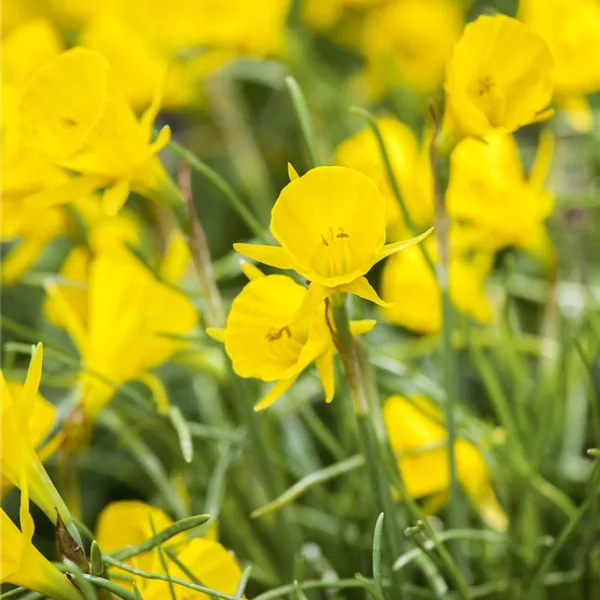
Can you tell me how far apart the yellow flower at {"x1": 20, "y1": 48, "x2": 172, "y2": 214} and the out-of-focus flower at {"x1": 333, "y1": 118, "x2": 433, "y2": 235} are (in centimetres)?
25

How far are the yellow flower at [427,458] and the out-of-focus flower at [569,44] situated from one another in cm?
24

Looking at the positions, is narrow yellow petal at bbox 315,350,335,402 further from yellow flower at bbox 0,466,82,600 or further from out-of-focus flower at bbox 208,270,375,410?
yellow flower at bbox 0,466,82,600

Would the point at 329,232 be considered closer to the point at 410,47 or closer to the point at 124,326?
the point at 124,326

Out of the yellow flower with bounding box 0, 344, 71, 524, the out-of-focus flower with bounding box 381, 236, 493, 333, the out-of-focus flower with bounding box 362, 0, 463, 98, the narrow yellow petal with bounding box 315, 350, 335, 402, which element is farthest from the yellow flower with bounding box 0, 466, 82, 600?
the out-of-focus flower with bounding box 362, 0, 463, 98

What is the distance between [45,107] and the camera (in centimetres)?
40

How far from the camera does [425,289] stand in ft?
2.09

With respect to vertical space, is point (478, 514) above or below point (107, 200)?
below

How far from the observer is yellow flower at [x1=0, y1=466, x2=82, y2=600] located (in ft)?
1.09

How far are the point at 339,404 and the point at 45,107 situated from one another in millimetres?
293

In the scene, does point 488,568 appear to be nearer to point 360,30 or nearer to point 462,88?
point 462,88

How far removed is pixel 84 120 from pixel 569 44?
1.16ft

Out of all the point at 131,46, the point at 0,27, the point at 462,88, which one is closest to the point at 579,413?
the point at 462,88

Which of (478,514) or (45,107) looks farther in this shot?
(478,514)

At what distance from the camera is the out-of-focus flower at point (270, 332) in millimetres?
360
